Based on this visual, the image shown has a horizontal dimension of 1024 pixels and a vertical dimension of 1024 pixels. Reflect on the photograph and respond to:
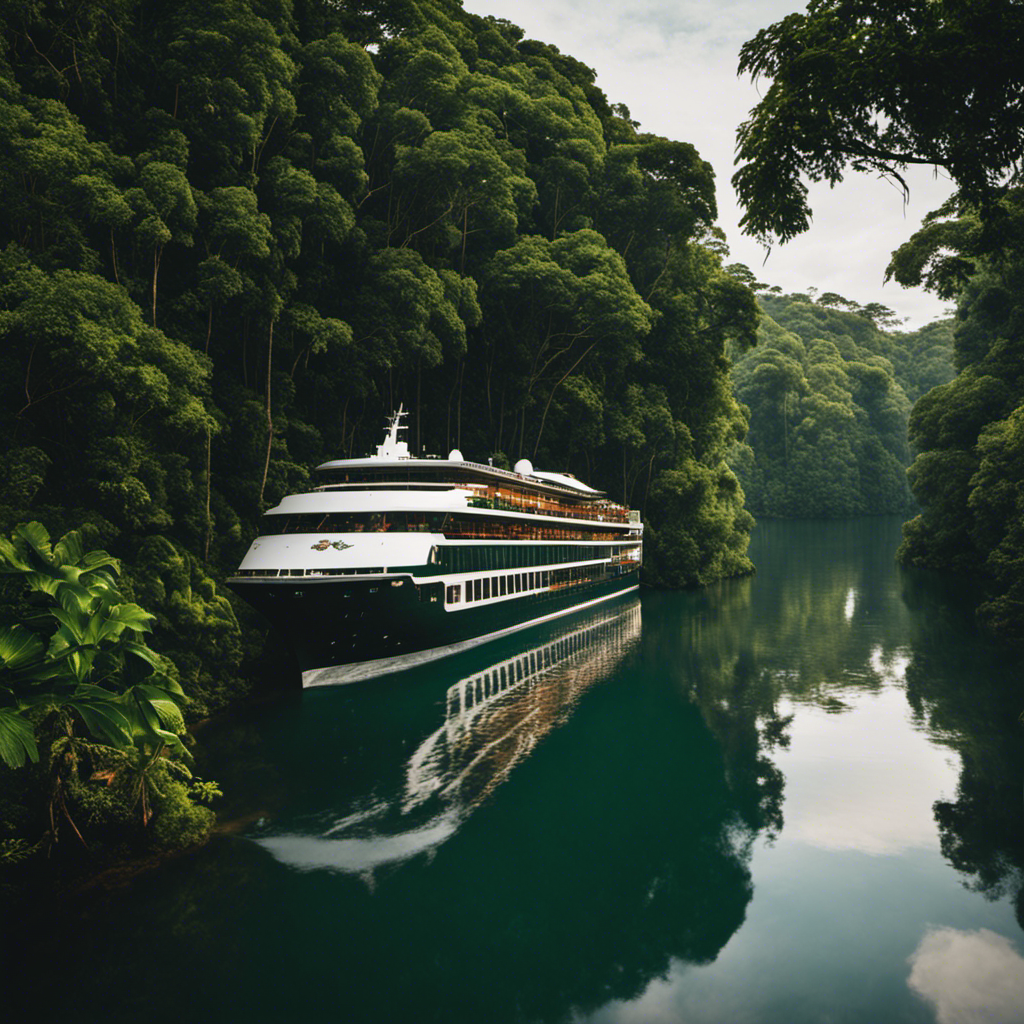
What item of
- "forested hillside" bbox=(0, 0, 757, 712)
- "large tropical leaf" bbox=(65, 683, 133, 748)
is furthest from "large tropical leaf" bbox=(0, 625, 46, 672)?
"forested hillside" bbox=(0, 0, 757, 712)

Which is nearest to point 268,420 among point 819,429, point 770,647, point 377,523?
point 377,523

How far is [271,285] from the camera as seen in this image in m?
29.7

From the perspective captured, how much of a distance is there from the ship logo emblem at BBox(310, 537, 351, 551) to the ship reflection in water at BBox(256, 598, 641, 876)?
702cm

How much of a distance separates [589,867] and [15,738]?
38.8 ft

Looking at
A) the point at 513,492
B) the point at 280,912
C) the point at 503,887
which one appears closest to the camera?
the point at 280,912

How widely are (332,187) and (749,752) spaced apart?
28540 mm

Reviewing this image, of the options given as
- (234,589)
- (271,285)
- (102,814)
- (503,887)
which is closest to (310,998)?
(503,887)

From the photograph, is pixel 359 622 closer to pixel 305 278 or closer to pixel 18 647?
pixel 305 278

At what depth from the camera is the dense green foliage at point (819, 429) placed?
128 metres

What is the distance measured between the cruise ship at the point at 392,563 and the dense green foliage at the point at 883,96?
56.0ft

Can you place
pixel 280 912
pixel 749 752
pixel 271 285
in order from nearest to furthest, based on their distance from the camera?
1. pixel 280 912
2. pixel 749 752
3. pixel 271 285

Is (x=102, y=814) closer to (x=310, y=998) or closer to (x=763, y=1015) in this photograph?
(x=310, y=998)

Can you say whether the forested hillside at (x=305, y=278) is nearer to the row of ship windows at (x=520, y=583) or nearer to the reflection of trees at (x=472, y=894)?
the row of ship windows at (x=520, y=583)

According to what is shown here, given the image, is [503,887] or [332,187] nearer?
[503,887]
